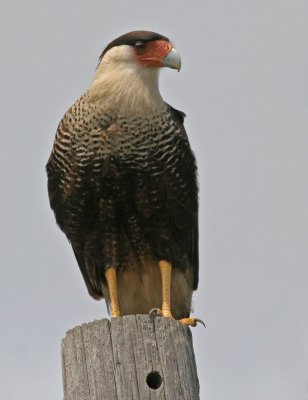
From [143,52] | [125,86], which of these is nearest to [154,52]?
[143,52]

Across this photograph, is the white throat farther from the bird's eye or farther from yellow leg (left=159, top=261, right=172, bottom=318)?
yellow leg (left=159, top=261, right=172, bottom=318)

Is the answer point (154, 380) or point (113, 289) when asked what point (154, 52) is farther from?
point (154, 380)

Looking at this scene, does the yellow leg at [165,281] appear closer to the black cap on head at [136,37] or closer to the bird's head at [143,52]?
the bird's head at [143,52]

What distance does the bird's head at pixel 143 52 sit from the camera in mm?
7082

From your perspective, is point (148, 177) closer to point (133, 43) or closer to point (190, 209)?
point (190, 209)

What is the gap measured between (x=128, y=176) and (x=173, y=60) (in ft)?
2.97

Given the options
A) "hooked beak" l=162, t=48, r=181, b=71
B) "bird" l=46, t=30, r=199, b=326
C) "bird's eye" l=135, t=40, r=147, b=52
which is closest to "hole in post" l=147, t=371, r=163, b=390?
"bird" l=46, t=30, r=199, b=326

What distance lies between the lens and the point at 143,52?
282 inches

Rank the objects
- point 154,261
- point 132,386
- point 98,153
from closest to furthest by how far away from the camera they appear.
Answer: point 132,386, point 98,153, point 154,261

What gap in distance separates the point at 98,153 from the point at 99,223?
0.55m

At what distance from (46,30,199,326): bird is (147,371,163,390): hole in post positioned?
1.77m

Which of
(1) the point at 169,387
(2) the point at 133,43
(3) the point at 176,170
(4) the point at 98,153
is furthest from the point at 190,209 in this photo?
(1) the point at 169,387

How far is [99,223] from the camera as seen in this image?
7086mm

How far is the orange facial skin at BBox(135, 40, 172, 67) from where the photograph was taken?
711cm
